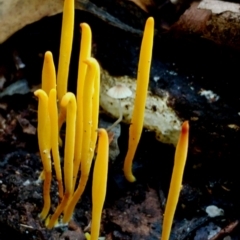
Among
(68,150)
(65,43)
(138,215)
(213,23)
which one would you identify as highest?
(213,23)

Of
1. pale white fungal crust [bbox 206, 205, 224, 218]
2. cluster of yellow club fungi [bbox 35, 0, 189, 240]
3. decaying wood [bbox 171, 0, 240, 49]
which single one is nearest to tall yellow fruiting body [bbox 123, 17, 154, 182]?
cluster of yellow club fungi [bbox 35, 0, 189, 240]

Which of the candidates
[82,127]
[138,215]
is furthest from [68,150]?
[138,215]

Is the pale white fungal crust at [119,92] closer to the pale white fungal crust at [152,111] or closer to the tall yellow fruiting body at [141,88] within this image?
the pale white fungal crust at [152,111]

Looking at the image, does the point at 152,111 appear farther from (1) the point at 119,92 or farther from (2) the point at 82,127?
(2) the point at 82,127

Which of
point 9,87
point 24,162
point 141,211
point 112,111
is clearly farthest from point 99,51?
point 141,211

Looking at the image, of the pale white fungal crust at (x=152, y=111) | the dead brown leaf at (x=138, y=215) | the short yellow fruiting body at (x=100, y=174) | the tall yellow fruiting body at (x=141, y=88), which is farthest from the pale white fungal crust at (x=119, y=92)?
the short yellow fruiting body at (x=100, y=174)

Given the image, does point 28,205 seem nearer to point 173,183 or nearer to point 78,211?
point 78,211
